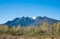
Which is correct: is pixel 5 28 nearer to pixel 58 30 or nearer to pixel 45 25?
pixel 45 25

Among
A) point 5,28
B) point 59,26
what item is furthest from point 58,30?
point 5,28

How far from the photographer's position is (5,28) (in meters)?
146

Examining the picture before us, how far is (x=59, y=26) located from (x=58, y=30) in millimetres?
5358

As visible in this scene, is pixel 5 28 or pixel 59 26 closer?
pixel 59 26

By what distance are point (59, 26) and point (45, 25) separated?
21569mm

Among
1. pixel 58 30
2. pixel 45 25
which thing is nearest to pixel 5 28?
pixel 45 25

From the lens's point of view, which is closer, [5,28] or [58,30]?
[58,30]

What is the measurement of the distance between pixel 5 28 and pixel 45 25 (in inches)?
1488

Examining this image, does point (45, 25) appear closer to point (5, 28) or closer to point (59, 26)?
point (59, 26)

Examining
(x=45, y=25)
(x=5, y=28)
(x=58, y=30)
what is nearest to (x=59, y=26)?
(x=58, y=30)

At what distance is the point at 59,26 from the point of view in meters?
A: 131

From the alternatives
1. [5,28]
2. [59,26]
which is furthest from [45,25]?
[5,28]

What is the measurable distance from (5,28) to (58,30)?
4966 cm

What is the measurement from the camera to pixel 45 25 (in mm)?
149875
